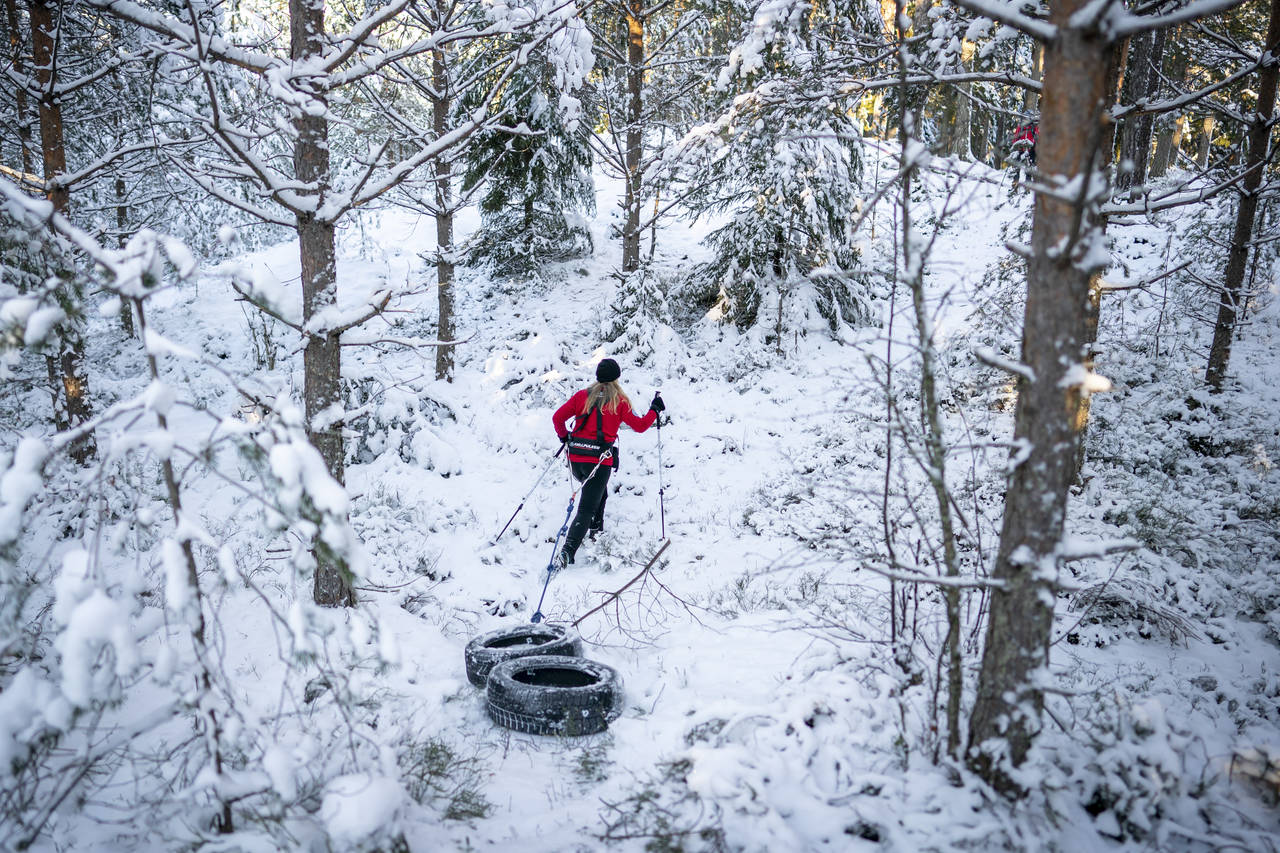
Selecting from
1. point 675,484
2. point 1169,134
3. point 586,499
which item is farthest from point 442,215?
point 1169,134

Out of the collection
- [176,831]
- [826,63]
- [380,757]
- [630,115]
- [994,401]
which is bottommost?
[176,831]

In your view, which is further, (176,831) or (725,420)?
(725,420)

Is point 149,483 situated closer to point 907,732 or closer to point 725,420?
point 725,420

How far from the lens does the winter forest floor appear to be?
9.97 ft

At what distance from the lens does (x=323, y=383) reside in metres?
5.24

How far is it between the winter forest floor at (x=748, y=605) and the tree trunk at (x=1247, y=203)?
60 cm

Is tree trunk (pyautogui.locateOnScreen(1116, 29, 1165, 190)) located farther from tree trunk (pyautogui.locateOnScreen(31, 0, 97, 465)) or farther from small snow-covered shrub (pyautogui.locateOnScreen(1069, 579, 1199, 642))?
tree trunk (pyautogui.locateOnScreen(31, 0, 97, 465))

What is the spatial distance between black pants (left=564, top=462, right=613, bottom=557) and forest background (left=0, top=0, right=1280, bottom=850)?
432 mm

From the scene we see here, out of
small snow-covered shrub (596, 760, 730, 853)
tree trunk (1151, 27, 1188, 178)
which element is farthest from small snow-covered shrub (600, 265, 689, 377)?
tree trunk (1151, 27, 1188, 178)

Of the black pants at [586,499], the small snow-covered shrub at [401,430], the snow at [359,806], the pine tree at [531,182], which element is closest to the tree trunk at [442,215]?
the pine tree at [531,182]

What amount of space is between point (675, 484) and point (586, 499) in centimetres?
233

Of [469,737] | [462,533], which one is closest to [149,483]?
[462,533]

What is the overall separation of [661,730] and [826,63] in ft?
21.6

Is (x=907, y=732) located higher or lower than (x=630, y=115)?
lower
